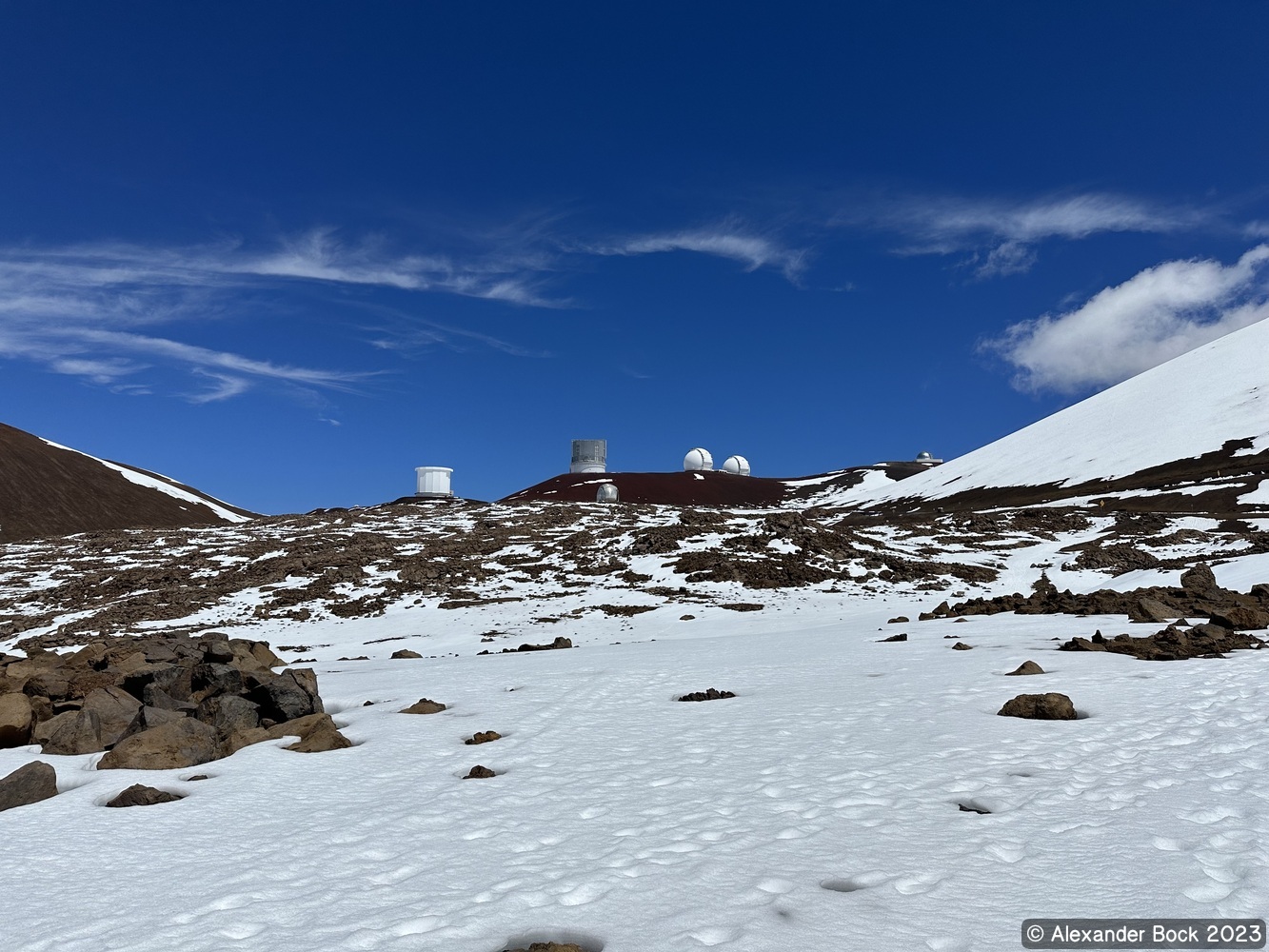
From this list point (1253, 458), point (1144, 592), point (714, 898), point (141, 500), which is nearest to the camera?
point (714, 898)

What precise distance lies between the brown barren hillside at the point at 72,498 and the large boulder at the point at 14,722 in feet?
201

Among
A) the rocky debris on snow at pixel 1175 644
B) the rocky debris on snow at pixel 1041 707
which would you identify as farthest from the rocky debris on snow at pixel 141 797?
the rocky debris on snow at pixel 1175 644

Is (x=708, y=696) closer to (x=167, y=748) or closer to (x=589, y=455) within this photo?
(x=167, y=748)

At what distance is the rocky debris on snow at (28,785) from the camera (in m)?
7.37

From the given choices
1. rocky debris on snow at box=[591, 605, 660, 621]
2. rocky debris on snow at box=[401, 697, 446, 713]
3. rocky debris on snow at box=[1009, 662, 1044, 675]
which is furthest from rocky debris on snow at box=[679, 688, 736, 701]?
rocky debris on snow at box=[591, 605, 660, 621]

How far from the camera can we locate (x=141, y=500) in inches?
3031

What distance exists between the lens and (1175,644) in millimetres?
12602

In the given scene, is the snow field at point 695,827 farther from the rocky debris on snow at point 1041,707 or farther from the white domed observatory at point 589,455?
the white domed observatory at point 589,455

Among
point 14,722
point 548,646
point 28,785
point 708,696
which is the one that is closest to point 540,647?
point 548,646

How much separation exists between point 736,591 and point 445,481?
7091cm

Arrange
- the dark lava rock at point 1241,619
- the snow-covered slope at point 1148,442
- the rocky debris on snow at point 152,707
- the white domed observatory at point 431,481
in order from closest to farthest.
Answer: the rocky debris on snow at point 152,707 < the dark lava rock at point 1241,619 < the snow-covered slope at point 1148,442 < the white domed observatory at point 431,481

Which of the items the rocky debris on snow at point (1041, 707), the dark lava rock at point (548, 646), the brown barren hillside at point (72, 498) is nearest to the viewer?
the rocky debris on snow at point (1041, 707)

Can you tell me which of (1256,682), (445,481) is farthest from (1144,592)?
(445,481)

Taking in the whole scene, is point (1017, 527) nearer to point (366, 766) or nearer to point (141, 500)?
point (366, 766)
